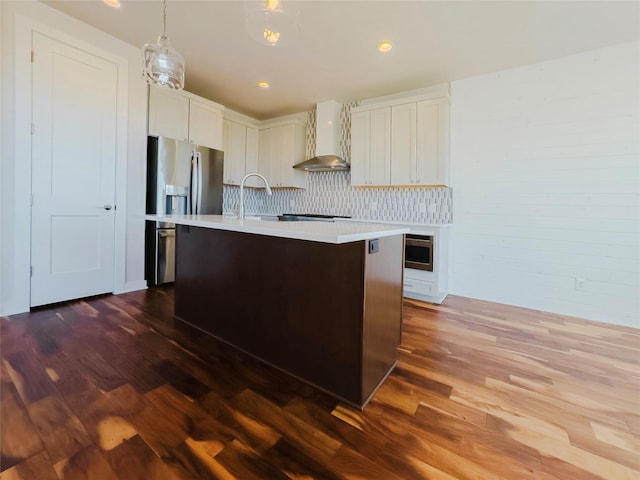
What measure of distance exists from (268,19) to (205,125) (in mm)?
2424

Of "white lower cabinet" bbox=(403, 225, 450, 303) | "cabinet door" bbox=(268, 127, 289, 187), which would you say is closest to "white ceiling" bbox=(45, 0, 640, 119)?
"cabinet door" bbox=(268, 127, 289, 187)

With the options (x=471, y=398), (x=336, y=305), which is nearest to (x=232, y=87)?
(x=336, y=305)

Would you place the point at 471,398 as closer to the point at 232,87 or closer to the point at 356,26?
the point at 356,26

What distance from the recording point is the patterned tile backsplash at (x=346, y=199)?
388 centimetres

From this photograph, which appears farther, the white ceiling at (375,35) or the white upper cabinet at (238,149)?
the white upper cabinet at (238,149)

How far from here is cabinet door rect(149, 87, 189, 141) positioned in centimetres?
341

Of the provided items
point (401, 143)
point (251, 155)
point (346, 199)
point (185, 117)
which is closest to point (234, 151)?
point (251, 155)

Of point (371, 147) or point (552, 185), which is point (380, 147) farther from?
point (552, 185)

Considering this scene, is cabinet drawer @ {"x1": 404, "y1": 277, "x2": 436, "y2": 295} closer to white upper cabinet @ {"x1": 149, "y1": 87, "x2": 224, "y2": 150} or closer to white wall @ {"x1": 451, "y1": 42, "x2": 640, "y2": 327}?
white wall @ {"x1": 451, "y1": 42, "x2": 640, "y2": 327}

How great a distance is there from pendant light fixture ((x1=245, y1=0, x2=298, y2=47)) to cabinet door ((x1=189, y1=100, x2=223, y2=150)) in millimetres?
2236

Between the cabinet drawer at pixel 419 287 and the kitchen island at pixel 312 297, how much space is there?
5.00ft

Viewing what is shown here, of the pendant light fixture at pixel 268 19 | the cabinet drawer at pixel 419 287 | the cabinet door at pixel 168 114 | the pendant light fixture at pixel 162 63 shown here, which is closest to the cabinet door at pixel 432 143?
the cabinet drawer at pixel 419 287

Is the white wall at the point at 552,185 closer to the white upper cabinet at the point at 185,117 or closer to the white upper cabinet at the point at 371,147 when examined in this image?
the white upper cabinet at the point at 371,147

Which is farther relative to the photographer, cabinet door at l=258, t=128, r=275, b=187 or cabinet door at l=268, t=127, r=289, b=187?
cabinet door at l=258, t=128, r=275, b=187
